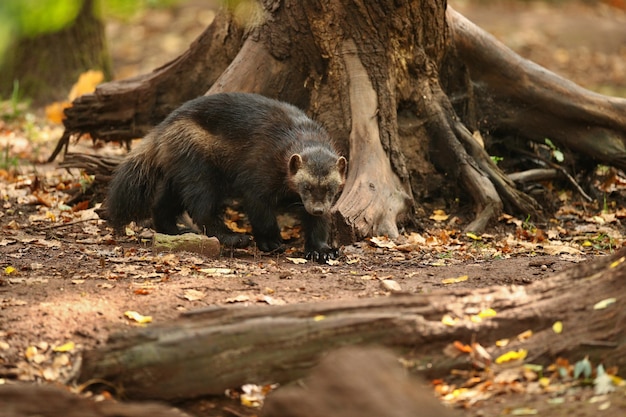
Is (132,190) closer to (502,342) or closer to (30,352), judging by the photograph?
(30,352)

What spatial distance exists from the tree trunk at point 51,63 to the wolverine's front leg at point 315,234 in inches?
241

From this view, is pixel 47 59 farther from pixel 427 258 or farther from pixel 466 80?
pixel 427 258

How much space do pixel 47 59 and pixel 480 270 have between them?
26.8ft

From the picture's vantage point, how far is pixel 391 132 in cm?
748

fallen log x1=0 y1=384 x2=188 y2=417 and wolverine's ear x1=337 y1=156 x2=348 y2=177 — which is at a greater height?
wolverine's ear x1=337 y1=156 x2=348 y2=177

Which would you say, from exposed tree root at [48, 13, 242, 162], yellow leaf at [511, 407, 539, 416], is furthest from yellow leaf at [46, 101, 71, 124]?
yellow leaf at [511, 407, 539, 416]

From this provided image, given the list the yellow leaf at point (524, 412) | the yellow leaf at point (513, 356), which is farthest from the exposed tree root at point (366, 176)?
the yellow leaf at point (524, 412)

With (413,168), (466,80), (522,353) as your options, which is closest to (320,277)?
(522,353)

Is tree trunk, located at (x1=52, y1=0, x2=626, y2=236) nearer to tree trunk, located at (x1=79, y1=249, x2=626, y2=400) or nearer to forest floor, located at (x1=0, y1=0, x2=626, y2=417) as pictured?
forest floor, located at (x1=0, y1=0, x2=626, y2=417)

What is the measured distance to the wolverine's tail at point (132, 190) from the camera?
7105 millimetres

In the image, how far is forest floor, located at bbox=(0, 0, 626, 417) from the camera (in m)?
4.04

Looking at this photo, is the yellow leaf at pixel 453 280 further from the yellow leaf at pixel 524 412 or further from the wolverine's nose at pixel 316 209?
the yellow leaf at pixel 524 412

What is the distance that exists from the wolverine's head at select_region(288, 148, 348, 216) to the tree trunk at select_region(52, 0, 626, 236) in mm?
153

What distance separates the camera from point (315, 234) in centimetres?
687
